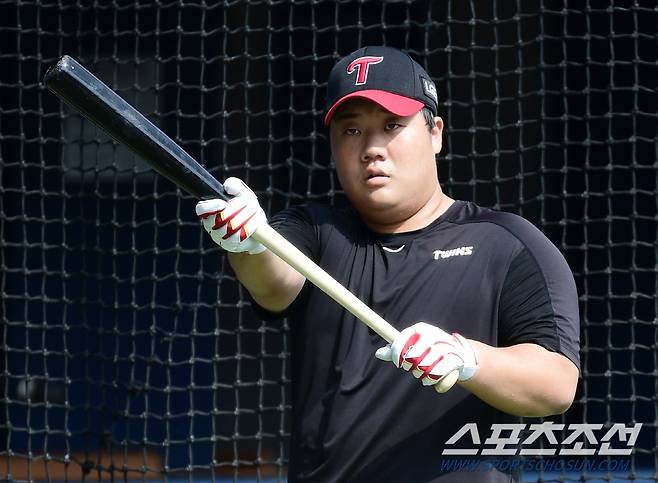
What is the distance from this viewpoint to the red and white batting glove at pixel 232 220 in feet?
6.80

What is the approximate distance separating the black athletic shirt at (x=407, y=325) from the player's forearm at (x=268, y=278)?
47mm

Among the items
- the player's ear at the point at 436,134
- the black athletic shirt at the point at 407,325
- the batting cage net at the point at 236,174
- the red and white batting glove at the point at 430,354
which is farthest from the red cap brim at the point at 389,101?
the batting cage net at the point at 236,174

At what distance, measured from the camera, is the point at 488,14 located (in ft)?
16.1

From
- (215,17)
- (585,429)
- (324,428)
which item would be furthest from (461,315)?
(215,17)

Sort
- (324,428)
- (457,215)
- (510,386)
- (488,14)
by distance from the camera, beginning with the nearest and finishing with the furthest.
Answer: (510,386)
(324,428)
(457,215)
(488,14)

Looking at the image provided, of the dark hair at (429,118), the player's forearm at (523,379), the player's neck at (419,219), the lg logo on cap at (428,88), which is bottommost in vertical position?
the player's forearm at (523,379)

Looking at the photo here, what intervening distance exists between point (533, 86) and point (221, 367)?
2073 millimetres

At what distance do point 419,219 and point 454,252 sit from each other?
0.42ft

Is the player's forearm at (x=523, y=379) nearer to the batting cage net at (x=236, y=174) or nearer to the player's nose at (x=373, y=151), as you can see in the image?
the player's nose at (x=373, y=151)

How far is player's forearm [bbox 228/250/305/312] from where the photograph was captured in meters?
2.19

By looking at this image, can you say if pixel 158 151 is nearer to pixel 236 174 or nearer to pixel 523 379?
pixel 523 379

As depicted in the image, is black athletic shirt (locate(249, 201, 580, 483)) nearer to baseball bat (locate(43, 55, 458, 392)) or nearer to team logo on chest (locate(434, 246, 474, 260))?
team logo on chest (locate(434, 246, 474, 260))

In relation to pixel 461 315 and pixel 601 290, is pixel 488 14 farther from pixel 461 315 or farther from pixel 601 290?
pixel 461 315

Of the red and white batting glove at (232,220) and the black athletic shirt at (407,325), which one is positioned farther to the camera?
the black athletic shirt at (407,325)
